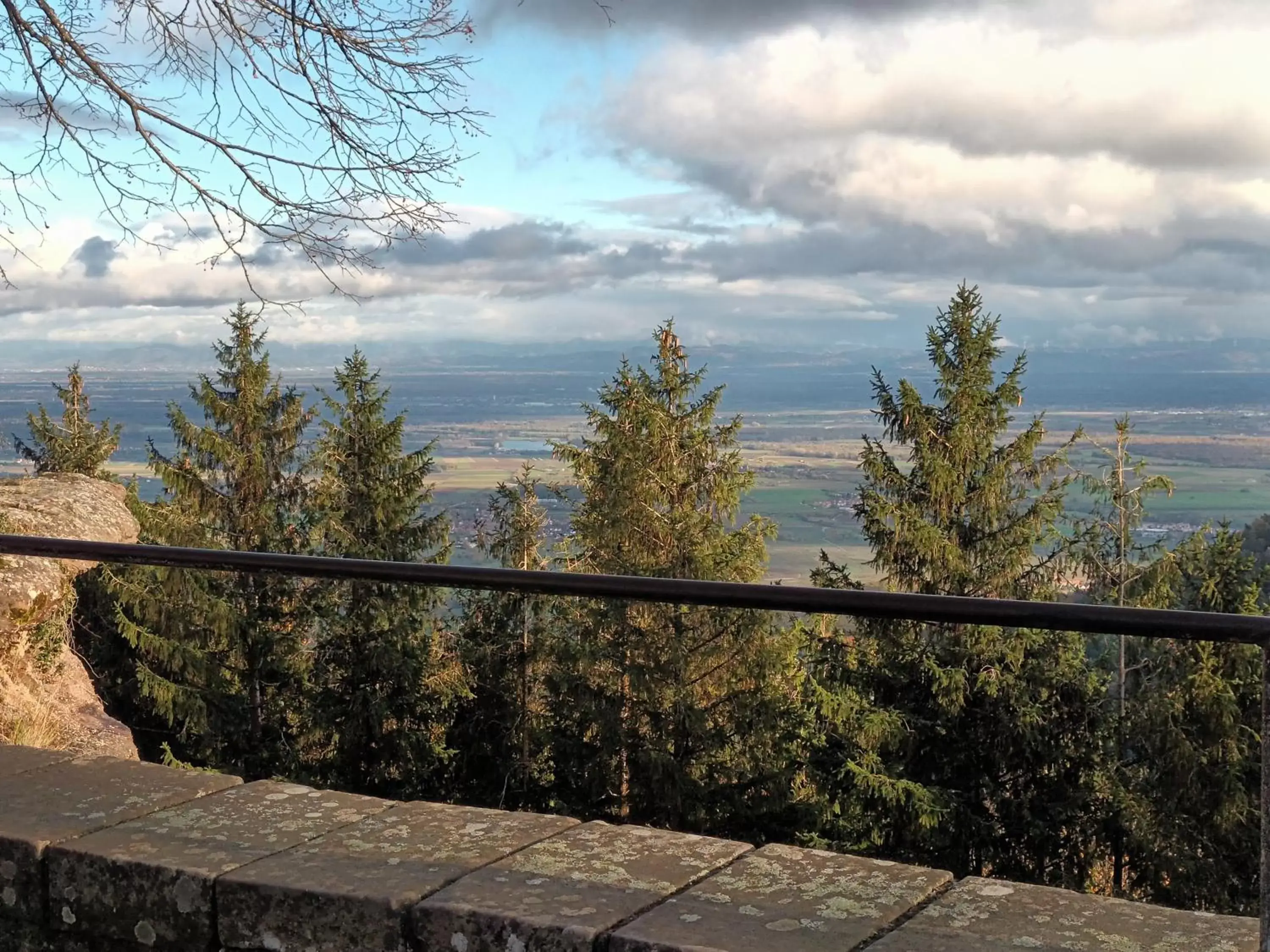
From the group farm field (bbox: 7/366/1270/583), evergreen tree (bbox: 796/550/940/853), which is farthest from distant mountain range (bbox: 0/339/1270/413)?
evergreen tree (bbox: 796/550/940/853)

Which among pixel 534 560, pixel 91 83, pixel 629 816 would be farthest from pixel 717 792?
pixel 534 560

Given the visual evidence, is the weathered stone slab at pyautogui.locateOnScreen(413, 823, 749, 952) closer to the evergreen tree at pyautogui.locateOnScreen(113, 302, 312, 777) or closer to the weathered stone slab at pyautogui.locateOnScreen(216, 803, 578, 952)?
the weathered stone slab at pyautogui.locateOnScreen(216, 803, 578, 952)

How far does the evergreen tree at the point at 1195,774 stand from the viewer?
51.4 ft

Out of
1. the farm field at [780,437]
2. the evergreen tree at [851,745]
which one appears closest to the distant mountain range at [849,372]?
the farm field at [780,437]

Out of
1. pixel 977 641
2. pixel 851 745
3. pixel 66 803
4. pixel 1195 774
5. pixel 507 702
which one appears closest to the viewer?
pixel 66 803

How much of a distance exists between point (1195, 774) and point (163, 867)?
1811cm

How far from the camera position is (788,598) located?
191cm

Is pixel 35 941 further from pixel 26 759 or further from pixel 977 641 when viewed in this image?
pixel 977 641

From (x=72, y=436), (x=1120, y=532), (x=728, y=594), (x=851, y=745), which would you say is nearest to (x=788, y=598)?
(x=728, y=594)

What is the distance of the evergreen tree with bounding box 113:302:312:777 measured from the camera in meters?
10.3

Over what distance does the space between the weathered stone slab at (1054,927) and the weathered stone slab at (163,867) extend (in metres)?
1.13

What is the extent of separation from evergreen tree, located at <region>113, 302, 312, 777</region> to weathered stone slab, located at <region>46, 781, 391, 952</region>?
5.18 meters

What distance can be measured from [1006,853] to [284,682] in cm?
1038

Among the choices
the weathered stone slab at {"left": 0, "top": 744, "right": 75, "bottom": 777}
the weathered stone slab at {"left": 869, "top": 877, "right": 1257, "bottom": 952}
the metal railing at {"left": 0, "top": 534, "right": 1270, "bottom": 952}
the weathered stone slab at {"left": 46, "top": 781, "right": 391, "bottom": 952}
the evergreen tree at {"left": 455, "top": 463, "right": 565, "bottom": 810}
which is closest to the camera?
the metal railing at {"left": 0, "top": 534, "right": 1270, "bottom": 952}
